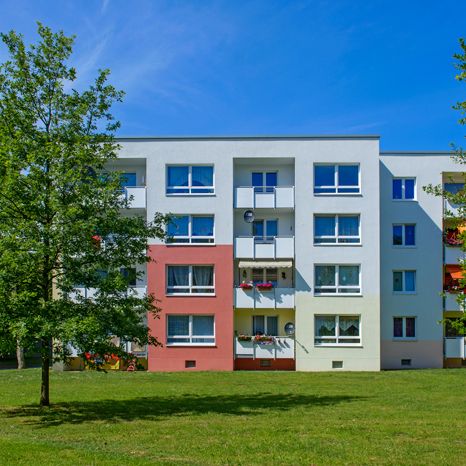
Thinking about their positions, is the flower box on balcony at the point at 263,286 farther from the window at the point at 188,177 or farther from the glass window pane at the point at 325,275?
the window at the point at 188,177

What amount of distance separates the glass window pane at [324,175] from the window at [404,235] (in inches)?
191

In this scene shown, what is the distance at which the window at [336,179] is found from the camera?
34000mm

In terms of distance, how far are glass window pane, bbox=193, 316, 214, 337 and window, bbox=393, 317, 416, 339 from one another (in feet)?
33.7

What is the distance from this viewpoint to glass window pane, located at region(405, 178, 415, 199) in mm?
35969

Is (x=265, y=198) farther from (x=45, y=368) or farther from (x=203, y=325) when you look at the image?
(x=45, y=368)

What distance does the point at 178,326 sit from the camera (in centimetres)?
3381

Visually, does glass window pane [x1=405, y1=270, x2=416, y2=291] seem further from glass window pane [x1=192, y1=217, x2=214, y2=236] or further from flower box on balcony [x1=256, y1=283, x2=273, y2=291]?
glass window pane [x1=192, y1=217, x2=214, y2=236]

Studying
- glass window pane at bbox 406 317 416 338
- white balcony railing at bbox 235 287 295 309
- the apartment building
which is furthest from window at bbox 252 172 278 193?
glass window pane at bbox 406 317 416 338

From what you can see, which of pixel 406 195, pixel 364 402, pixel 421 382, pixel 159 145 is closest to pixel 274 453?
pixel 364 402

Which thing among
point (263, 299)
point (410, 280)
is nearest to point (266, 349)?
point (263, 299)

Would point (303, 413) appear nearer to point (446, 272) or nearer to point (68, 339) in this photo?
point (68, 339)

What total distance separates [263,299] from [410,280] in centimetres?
864

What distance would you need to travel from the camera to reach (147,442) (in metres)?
12.6

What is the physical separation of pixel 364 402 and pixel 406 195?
19219mm
